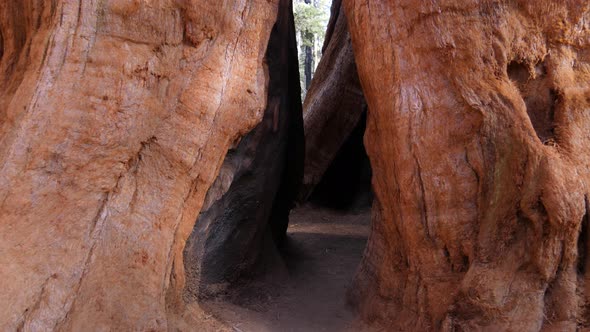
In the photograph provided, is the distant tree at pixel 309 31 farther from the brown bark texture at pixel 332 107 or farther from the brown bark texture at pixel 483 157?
the brown bark texture at pixel 483 157

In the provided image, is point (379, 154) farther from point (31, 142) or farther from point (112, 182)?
point (31, 142)

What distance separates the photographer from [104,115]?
9.02ft

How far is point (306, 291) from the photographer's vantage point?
451 centimetres

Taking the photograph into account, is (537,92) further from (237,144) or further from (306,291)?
(306,291)

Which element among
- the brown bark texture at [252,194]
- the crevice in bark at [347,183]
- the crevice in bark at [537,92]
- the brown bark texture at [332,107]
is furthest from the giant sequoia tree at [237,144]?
the crevice in bark at [347,183]

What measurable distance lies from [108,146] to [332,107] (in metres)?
4.25

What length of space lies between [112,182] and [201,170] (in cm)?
63

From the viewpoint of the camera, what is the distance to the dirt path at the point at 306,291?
3.77 metres

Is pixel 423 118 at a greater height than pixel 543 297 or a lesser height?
greater

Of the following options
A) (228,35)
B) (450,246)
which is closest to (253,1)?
(228,35)

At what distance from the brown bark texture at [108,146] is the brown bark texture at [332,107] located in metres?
3.23

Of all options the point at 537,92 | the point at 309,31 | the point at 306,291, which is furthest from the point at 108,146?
the point at 309,31

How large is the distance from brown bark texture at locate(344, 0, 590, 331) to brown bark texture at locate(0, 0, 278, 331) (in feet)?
3.79

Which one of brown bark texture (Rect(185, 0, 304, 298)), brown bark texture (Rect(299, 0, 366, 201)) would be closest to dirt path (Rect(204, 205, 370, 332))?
brown bark texture (Rect(185, 0, 304, 298))
